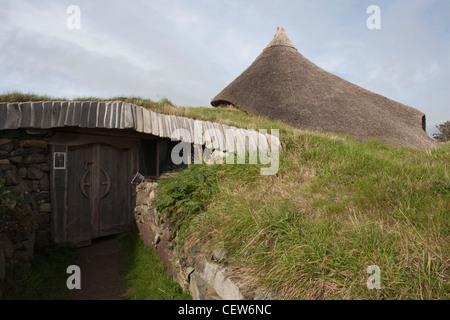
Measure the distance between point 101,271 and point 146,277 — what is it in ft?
3.82

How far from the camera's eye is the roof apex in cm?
1370

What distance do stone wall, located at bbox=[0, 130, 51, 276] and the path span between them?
89 cm

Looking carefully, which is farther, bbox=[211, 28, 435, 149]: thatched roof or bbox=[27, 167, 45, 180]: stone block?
bbox=[211, 28, 435, 149]: thatched roof

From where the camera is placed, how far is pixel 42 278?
13.3ft

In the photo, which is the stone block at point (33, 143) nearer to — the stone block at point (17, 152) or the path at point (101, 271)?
the stone block at point (17, 152)

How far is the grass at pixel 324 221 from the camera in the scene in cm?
196

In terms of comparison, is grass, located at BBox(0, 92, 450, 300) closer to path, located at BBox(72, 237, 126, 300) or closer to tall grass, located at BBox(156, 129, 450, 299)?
tall grass, located at BBox(156, 129, 450, 299)

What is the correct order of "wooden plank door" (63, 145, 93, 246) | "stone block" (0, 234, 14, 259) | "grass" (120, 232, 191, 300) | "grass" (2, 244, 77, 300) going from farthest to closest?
"wooden plank door" (63, 145, 93, 246) < "stone block" (0, 234, 14, 259) < "grass" (2, 244, 77, 300) < "grass" (120, 232, 191, 300)

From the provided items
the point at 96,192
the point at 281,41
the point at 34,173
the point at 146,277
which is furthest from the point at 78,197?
the point at 281,41

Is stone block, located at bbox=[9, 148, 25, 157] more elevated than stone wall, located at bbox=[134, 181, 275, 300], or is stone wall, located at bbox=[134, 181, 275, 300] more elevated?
stone block, located at bbox=[9, 148, 25, 157]

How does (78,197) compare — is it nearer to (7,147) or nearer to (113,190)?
(113,190)

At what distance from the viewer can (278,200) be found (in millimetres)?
2990

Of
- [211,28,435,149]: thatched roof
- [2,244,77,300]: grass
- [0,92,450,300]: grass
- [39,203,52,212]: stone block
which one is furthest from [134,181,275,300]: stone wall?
[211,28,435,149]: thatched roof
